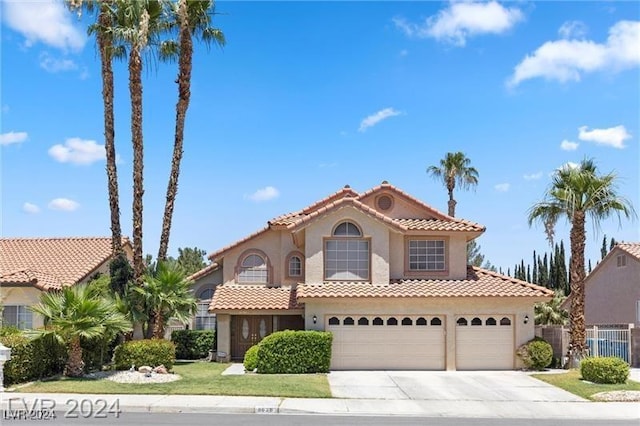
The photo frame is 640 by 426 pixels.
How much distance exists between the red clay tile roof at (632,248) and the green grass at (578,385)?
40.7 ft

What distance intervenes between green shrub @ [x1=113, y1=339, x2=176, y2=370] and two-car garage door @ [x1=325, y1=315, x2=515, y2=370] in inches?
247

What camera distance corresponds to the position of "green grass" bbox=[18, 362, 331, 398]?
63.9ft

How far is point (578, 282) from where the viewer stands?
26.5 m

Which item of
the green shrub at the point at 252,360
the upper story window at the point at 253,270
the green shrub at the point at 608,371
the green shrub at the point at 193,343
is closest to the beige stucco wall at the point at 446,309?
the green shrub at the point at 252,360

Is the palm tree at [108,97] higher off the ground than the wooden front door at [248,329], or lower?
higher

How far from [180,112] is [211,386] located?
12.7 m

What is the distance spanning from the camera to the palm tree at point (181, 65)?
2839 cm

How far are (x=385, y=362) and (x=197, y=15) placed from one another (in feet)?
51.5

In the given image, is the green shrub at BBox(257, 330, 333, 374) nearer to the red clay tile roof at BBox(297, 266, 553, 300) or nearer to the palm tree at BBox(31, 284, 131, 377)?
the red clay tile roof at BBox(297, 266, 553, 300)

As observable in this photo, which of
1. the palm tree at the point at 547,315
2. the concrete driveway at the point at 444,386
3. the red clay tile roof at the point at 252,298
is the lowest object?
the concrete driveway at the point at 444,386

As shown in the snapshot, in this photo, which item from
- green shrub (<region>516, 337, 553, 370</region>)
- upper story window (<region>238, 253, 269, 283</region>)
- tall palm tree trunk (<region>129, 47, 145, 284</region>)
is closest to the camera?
green shrub (<region>516, 337, 553, 370</region>)

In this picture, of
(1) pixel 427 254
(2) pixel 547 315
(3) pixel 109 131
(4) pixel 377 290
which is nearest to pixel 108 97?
(3) pixel 109 131

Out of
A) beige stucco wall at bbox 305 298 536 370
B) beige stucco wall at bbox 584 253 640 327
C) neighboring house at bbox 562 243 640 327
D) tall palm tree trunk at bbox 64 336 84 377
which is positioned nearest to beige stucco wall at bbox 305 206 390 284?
beige stucco wall at bbox 305 298 536 370

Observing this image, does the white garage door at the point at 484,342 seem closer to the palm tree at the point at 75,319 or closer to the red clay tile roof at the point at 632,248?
the red clay tile roof at the point at 632,248
